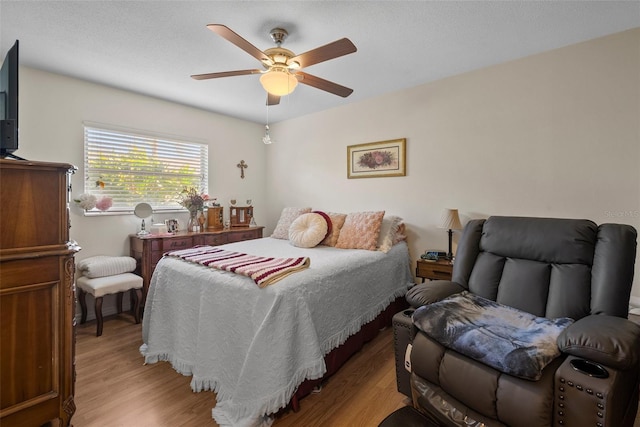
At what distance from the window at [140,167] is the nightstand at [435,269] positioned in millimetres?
3047

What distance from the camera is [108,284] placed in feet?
8.84

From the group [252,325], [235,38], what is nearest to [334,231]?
[252,325]

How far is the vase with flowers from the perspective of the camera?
3627 millimetres

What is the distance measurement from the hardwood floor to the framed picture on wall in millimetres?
1984

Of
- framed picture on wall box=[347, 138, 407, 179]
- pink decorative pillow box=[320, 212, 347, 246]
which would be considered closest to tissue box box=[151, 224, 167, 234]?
pink decorative pillow box=[320, 212, 347, 246]

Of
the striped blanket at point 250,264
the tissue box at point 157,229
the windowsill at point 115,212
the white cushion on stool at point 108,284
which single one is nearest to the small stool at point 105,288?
the white cushion on stool at point 108,284

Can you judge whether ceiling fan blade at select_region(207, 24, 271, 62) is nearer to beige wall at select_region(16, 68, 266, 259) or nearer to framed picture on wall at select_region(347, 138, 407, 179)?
framed picture on wall at select_region(347, 138, 407, 179)

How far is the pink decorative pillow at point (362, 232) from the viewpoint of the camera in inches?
114

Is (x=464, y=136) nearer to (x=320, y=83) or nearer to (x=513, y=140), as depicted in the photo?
(x=513, y=140)

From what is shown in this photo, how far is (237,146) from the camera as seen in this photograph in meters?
4.44

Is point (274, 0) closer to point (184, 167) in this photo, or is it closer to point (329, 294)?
point (329, 294)

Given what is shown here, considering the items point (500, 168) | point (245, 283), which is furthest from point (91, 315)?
point (500, 168)

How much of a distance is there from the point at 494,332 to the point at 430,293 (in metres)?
0.44

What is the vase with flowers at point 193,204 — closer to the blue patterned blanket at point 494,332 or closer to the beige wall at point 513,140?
the beige wall at point 513,140
